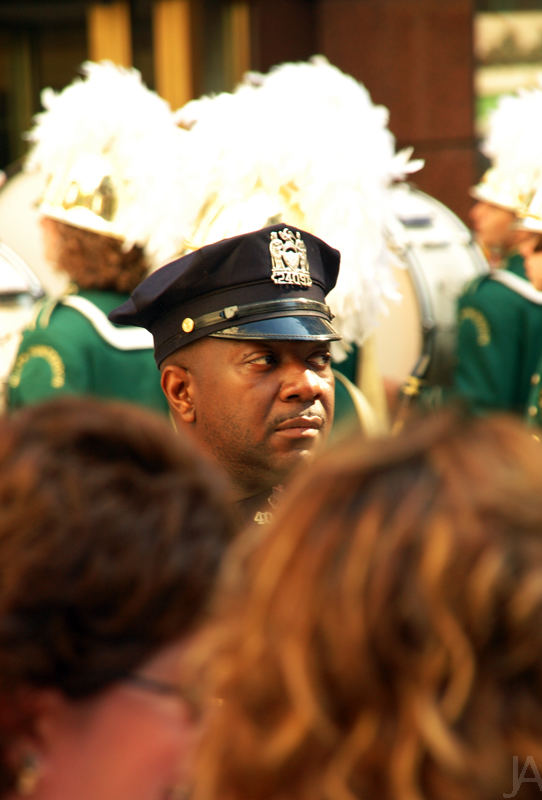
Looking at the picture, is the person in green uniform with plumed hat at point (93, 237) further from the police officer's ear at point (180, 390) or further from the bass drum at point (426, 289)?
the bass drum at point (426, 289)

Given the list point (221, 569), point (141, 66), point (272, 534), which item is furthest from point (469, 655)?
point (141, 66)

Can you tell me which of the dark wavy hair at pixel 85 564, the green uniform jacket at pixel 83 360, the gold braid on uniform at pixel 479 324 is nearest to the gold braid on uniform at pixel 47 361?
the green uniform jacket at pixel 83 360

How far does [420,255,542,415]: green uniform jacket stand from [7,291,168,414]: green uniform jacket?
1585 millimetres

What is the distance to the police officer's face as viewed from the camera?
2402 mm

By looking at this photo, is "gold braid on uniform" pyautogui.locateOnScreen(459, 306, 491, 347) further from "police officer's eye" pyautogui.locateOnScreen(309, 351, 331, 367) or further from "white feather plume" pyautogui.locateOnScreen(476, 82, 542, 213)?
"police officer's eye" pyautogui.locateOnScreen(309, 351, 331, 367)

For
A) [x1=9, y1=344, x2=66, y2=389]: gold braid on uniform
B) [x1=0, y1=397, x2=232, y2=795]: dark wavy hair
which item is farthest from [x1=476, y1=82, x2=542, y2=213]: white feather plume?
[x1=0, y1=397, x2=232, y2=795]: dark wavy hair

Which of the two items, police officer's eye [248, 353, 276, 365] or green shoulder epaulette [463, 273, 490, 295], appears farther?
green shoulder epaulette [463, 273, 490, 295]

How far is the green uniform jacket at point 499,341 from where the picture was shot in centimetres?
525

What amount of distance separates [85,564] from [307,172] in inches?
73.2

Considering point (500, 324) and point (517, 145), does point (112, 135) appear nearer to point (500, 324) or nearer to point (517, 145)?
point (517, 145)

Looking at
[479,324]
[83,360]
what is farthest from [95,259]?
[479,324]

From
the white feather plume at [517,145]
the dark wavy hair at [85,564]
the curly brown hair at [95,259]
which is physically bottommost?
the curly brown hair at [95,259]

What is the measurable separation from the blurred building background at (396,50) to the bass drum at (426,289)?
0.87 meters

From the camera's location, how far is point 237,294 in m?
2.51
